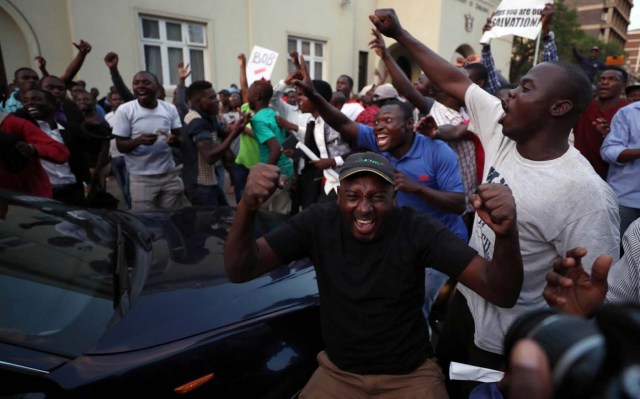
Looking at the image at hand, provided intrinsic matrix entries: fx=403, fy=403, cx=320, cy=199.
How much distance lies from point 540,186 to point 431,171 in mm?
945

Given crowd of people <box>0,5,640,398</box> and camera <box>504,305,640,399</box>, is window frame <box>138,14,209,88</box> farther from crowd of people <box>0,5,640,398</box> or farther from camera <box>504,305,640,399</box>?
camera <box>504,305,640,399</box>

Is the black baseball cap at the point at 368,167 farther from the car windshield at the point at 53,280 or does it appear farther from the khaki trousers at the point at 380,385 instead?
the car windshield at the point at 53,280

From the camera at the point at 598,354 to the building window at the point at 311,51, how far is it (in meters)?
12.3

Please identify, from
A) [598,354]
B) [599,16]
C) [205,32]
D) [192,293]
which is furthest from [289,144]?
[599,16]

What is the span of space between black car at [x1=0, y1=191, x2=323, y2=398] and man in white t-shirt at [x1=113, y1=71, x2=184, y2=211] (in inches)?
59.2

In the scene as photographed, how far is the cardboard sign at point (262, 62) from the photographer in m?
6.47

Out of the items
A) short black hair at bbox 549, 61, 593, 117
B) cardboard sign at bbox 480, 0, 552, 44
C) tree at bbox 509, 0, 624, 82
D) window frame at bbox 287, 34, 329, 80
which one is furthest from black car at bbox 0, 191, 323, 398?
tree at bbox 509, 0, 624, 82

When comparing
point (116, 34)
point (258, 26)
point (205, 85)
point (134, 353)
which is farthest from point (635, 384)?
point (258, 26)

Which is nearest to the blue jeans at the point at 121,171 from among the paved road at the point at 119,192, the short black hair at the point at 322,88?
the paved road at the point at 119,192

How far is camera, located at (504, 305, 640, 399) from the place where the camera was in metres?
0.42

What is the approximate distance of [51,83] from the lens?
4035mm

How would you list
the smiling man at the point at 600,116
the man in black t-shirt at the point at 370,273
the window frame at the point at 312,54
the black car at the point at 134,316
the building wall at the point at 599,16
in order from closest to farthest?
1. the black car at the point at 134,316
2. the man in black t-shirt at the point at 370,273
3. the smiling man at the point at 600,116
4. the window frame at the point at 312,54
5. the building wall at the point at 599,16

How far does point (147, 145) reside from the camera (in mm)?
3707

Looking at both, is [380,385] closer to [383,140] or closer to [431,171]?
[431,171]
